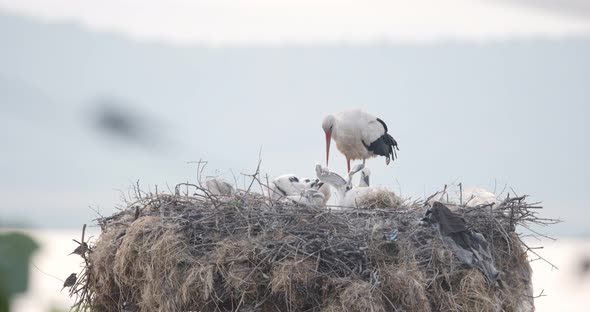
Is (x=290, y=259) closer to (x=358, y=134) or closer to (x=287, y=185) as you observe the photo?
(x=287, y=185)

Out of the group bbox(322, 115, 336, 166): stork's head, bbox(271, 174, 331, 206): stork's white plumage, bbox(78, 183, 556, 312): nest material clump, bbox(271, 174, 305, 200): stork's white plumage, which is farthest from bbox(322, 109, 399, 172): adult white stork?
bbox(78, 183, 556, 312): nest material clump

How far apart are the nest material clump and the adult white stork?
2.37m

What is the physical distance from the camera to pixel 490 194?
5.61m

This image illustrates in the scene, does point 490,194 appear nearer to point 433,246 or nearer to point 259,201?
point 433,246

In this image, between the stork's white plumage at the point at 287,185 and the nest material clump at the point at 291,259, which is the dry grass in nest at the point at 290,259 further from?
the stork's white plumage at the point at 287,185

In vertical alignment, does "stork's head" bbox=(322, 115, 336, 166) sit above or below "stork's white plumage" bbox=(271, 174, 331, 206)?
above

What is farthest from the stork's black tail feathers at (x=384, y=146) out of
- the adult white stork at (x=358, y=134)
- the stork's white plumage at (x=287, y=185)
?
the stork's white plumage at (x=287, y=185)

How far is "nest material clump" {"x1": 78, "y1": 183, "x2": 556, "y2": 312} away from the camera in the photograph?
4.40 meters

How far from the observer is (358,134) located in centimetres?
741

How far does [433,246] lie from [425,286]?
285mm

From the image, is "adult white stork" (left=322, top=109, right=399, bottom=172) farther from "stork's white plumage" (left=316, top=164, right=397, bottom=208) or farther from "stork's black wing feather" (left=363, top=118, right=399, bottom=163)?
"stork's white plumage" (left=316, top=164, right=397, bottom=208)

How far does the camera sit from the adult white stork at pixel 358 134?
7.43 m

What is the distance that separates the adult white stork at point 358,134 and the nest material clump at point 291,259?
2.37m

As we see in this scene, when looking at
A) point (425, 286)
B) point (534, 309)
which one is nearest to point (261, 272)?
point (425, 286)
